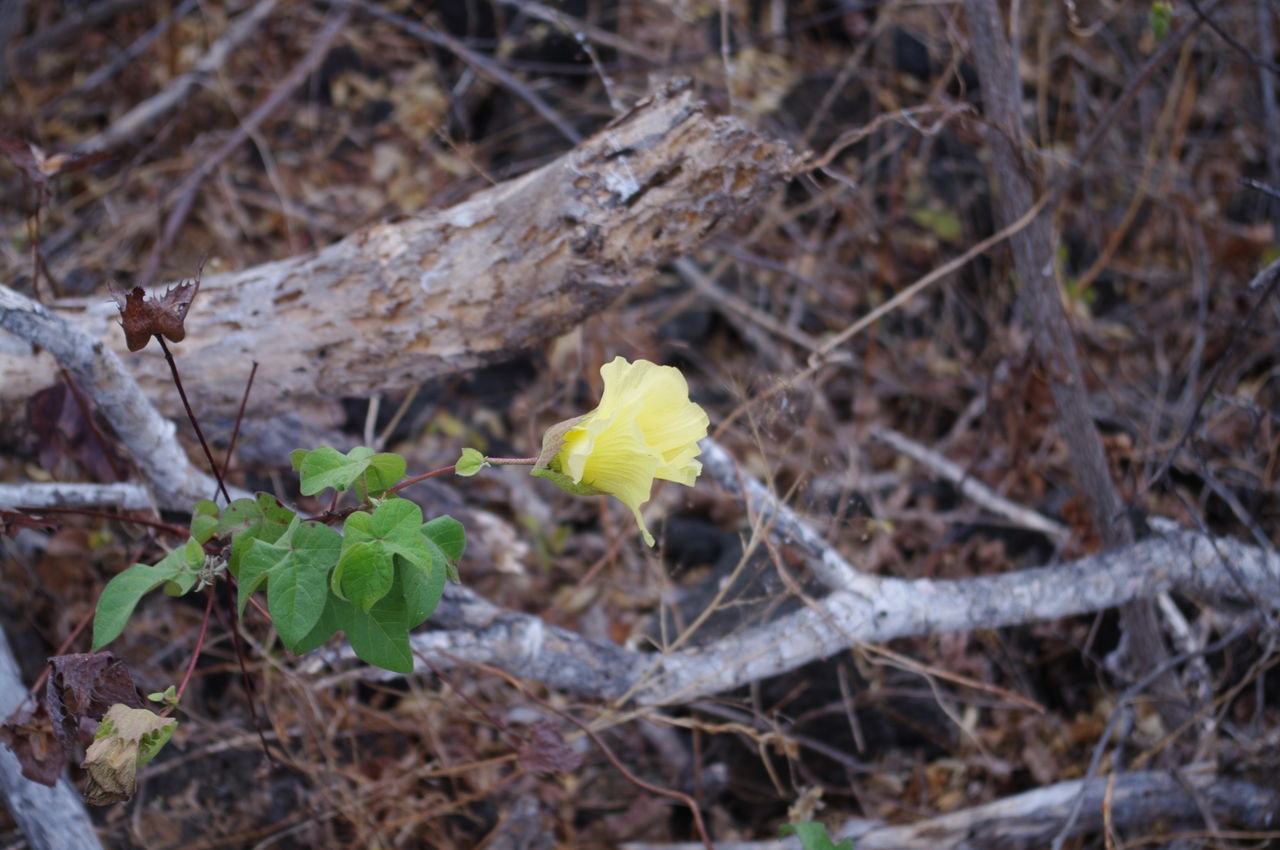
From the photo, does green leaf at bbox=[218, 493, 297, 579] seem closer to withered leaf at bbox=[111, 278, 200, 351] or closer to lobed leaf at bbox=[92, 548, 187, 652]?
lobed leaf at bbox=[92, 548, 187, 652]

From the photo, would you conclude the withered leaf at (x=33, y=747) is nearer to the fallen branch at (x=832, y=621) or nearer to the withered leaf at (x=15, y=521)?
the withered leaf at (x=15, y=521)

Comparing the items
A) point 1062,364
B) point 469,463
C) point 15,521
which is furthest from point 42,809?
point 1062,364

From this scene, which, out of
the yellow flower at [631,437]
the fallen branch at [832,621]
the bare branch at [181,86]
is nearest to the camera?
the yellow flower at [631,437]

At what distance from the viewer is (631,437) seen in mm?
1150

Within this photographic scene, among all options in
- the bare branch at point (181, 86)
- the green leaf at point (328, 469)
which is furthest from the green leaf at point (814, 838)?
the bare branch at point (181, 86)

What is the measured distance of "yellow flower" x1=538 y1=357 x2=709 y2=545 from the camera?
1.15m

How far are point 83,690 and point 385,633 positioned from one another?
45cm

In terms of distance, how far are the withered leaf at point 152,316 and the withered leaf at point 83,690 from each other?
47 centimetres

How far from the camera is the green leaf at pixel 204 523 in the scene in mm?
1420

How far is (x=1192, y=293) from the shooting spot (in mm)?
Result: 3438

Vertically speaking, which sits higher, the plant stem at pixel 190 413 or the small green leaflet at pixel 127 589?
the plant stem at pixel 190 413

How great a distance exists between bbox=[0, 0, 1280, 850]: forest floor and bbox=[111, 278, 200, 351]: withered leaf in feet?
1.81

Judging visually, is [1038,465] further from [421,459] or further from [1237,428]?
[421,459]

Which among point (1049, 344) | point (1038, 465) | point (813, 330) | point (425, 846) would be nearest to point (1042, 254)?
point (1049, 344)
